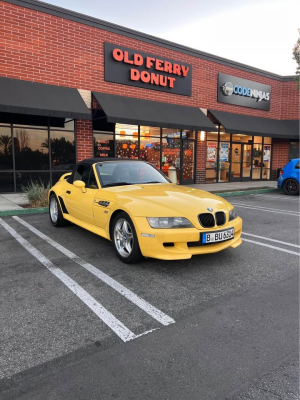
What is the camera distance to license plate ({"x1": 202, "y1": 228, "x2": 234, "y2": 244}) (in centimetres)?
404

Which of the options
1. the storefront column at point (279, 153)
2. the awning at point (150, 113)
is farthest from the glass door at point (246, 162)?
the awning at point (150, 113)

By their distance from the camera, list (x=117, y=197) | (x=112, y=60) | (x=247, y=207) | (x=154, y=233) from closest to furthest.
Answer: (x=154, y=233) < (x=117, y=197) < (x=247, y=207) < (x=112, y=60)

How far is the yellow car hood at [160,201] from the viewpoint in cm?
411

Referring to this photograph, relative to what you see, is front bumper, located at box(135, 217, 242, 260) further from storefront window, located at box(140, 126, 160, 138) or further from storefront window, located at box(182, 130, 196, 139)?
storefront window, located at box(182, 130, 196, 139)

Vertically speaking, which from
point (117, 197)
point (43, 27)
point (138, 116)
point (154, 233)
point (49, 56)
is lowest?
point (154, 233)

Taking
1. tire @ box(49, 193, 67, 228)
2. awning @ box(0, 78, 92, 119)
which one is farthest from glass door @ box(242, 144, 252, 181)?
tire @ box(49, 193, 67, 228)

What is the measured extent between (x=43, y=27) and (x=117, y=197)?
32.5 ft

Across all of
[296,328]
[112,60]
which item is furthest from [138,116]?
[296,328]

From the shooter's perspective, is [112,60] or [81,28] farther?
[112,60]

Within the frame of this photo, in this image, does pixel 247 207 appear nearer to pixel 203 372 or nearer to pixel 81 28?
pixel 203 372

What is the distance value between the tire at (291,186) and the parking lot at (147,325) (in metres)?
9.21

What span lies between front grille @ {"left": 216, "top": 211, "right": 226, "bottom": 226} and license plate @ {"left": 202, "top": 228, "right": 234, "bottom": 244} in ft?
0.45

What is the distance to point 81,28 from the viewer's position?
12117mm

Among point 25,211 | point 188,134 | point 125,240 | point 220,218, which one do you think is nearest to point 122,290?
point 125,240
